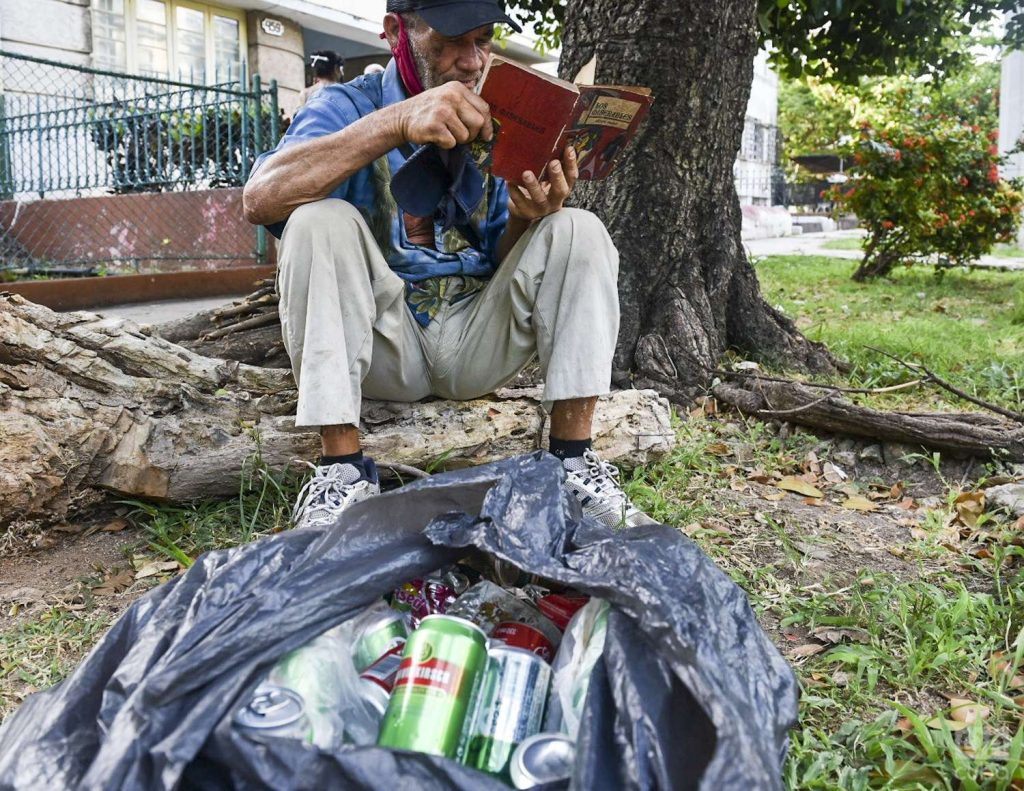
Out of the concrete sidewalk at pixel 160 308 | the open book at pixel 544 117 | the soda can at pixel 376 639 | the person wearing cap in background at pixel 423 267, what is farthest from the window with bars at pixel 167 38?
the soda can at pixel 376 639

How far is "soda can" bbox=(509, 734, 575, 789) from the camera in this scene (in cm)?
124

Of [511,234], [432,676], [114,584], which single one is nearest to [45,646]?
[114,584]

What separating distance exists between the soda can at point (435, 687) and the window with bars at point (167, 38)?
1021cm

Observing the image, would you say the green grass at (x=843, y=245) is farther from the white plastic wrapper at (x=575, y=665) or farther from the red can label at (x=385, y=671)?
the red can label at (x=385, y=671)

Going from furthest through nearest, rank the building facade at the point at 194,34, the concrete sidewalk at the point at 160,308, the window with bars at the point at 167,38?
the window with bars at the point at 167,38
the building facade at the point at 194,34
the concrete sidewalk at the point at 160,308

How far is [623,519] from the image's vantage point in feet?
8.11

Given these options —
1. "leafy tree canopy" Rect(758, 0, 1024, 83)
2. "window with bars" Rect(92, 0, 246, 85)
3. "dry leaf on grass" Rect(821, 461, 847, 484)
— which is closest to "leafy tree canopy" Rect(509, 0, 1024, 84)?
"leafy tree canopy" Rect(758, 0, 1024, 83)

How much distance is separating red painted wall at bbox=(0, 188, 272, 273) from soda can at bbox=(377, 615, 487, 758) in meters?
7.12

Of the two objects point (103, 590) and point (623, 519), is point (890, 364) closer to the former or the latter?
point (623, 519)

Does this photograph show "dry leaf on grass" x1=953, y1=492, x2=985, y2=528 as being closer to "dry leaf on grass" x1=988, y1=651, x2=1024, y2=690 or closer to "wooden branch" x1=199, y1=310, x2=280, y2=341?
"dry leaf on grass" x1=988, y1=651, x2=1024, y2=690

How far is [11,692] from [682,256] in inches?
123

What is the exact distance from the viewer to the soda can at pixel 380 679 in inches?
55.9

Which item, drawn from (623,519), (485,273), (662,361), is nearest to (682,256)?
(662,361)

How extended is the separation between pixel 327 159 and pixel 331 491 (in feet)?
2.76
